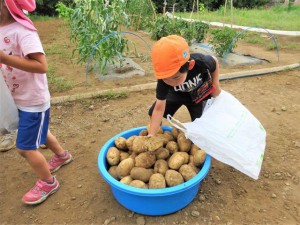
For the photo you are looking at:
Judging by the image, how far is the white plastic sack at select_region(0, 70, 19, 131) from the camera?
142 centimetres

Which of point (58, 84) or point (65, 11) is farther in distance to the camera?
point (65, 11)

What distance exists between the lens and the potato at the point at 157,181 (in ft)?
4.83

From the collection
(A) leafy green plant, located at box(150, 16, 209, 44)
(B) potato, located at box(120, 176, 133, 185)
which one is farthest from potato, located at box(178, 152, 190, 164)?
(A) leafy green plant, located at box(150, 16, 209, 44)

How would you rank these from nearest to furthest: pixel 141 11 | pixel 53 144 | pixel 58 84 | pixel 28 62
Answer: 1. pixel 28 62
2. pixel 53 144
3. pixel 58 84
4. pixel 141 11

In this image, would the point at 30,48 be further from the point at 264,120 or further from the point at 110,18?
the point at 110,18

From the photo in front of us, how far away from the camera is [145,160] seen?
1.62 meters

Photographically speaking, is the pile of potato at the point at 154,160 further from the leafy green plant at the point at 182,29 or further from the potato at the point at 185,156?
the leafy green plant at the point at 182,29

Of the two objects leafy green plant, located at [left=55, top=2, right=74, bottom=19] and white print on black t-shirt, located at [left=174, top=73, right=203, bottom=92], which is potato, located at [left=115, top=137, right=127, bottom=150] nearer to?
white print on black t-shirt, located at [left=174, top=73, right=203, bottom=92]

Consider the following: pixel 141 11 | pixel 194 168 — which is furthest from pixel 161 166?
pixel 141 11

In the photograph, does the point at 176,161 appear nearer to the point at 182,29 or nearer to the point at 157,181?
the point at 157,181

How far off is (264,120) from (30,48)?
1.84 meters

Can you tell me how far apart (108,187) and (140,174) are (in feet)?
1.07

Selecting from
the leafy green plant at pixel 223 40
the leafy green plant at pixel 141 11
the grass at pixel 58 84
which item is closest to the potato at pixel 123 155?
→ the grass at pixel 58 84

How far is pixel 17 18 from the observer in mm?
1330
